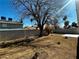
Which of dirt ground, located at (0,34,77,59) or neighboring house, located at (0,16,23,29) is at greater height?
neighboring house, located at (0,16,23,29)

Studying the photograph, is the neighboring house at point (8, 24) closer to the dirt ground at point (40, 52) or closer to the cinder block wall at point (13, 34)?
the cinder block wall at point (13, 34)

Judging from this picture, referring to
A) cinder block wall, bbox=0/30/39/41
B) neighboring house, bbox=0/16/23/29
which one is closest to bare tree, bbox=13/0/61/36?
cinder block wall, bbox=0/30/39/41

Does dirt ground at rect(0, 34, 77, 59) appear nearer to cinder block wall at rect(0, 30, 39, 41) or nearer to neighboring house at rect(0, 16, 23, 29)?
cinder block wall at rect(0, 30, 39, 41)

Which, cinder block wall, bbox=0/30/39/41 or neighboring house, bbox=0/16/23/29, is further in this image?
neighboring house, bbox=0/16/23/29

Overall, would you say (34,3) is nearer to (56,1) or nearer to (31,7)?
(31,7)

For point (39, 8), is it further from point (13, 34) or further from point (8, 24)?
point (8, 24)

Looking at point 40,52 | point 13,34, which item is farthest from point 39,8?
point 40,52

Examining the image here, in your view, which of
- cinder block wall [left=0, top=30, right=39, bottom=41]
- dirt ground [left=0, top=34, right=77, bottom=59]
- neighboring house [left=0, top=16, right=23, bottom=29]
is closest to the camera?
dirt ground [left=0, top=34, right=77, bottom=59]

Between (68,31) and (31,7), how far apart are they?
14.2 metres

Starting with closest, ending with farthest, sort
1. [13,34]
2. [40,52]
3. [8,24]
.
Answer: [40,52] < [13,34] < [8,24]

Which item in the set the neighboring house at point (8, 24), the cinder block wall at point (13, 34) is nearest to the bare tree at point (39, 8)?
the cinder block wall at point (13, 34)

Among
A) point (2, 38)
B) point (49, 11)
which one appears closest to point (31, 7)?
point (49, 11)

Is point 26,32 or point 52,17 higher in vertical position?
point 52,17

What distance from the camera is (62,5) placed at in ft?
75.8
